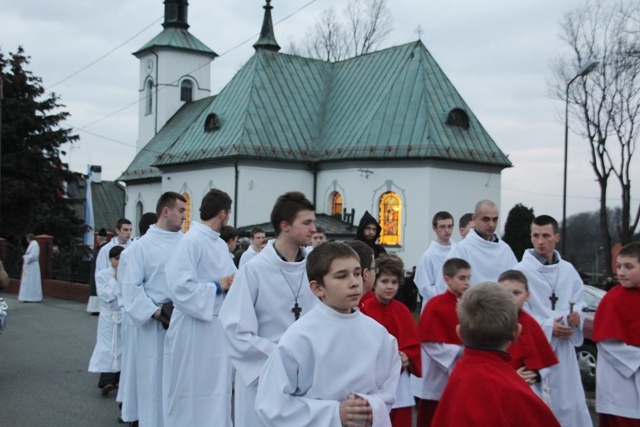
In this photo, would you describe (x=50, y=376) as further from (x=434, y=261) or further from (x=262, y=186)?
(x=262, y=186)

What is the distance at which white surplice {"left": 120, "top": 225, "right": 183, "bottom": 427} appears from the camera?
6.91 metres

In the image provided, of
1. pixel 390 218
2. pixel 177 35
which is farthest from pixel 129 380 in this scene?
pixel 177 35

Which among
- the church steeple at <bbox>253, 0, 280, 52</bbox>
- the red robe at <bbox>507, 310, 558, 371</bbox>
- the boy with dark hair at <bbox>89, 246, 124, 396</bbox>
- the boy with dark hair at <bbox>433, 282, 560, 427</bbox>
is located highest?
the church steeple at <bbox>253, 0, 280, 52</bbox>

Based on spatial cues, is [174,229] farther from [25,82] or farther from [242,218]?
[25,82]

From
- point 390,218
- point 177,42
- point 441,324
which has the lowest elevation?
point 441,324

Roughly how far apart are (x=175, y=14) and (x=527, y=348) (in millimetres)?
47147

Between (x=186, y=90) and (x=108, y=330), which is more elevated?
(x=186, y=90)

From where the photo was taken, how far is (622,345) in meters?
5.88

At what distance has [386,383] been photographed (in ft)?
12.8

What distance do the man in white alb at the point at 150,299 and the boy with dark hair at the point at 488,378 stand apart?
3951mm

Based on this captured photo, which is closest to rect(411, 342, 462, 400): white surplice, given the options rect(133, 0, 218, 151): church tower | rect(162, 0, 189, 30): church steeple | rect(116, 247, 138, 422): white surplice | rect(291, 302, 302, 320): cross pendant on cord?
rect(291, 302, 302, 320): cross pendant on cord

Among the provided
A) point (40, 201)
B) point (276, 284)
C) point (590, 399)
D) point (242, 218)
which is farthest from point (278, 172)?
point (276, 284)

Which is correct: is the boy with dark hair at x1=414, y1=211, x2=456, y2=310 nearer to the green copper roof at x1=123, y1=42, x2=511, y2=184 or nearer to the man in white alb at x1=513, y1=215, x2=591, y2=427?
the man in white alb at x1=513, y1=215, x2=591, y2=427

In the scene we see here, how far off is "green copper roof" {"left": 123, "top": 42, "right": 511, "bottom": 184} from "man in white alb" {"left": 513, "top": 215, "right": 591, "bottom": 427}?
23.8m
